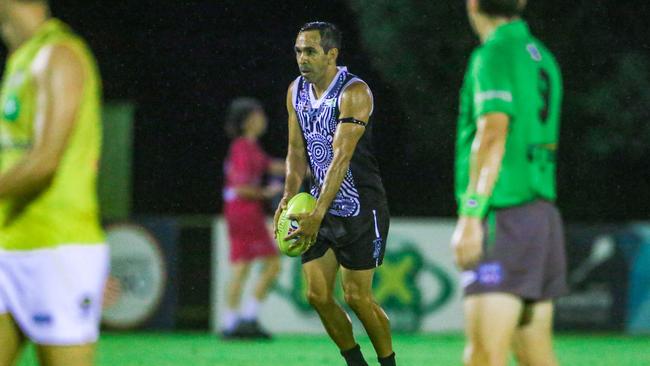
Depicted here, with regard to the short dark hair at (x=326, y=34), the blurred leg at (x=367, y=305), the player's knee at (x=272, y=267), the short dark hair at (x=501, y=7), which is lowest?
the player's knee at (x=272, y=267)

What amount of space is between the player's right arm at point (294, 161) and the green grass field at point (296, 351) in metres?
2.42

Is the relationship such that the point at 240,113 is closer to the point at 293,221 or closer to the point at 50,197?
the point at 293,221

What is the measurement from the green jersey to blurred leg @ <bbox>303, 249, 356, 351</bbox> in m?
2.59

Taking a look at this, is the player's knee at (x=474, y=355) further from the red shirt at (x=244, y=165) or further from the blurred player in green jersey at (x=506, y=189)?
the red shirt at (x=244, y=165)

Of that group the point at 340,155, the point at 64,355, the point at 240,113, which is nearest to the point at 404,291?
the point at 240,113

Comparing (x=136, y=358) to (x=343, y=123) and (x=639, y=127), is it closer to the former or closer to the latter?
(x=343, y=123)

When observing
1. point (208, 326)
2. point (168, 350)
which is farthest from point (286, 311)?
point (168, 350)

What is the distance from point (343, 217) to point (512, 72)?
9.59ft

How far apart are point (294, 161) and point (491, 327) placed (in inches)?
127

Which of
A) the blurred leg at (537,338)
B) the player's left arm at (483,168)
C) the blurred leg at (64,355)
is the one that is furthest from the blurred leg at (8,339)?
the blurred leg at (537,338)

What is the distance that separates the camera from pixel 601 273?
14.0 metres

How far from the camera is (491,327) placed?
525cm

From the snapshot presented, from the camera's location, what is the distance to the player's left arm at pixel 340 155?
7.72 metres

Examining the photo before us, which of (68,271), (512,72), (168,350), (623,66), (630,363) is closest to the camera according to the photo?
(68,271)
